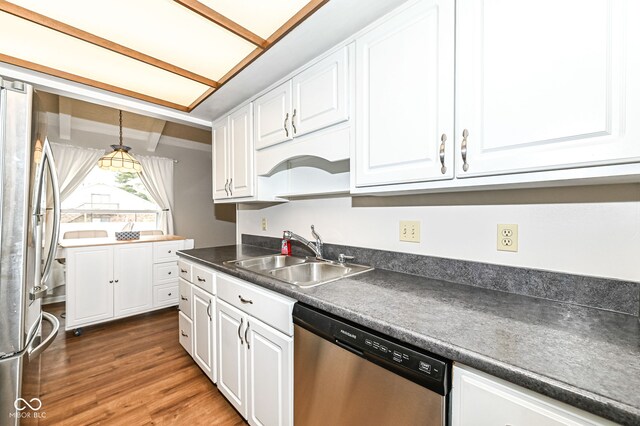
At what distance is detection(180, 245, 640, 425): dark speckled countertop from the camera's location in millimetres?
548

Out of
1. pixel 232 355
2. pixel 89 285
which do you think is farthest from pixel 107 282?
pixel 232 355

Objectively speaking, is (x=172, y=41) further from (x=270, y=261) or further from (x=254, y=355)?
(x=254, y=355)

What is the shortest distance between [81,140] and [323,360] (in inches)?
174

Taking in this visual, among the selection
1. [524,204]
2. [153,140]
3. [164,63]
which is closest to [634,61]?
[524,204]

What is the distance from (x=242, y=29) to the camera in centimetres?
142

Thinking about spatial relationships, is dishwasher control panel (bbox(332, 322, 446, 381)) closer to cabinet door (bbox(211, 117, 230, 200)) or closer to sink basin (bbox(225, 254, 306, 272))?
sink basin (bbox(225, 254, 306, 272))

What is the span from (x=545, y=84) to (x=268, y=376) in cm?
158

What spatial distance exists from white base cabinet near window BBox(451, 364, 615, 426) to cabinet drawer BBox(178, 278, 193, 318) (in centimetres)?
189

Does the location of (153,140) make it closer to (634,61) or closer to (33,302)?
(33,302)

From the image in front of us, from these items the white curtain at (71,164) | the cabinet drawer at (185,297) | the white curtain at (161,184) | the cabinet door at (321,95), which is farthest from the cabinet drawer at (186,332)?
the white curtain at (71,164)

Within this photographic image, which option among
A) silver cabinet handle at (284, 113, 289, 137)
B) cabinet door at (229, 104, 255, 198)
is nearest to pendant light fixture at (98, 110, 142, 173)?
cabinet door at (229, 104, 255, 198)

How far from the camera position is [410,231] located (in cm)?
148

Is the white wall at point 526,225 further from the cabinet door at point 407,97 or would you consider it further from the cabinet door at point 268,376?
the cabinet door at point 268,376

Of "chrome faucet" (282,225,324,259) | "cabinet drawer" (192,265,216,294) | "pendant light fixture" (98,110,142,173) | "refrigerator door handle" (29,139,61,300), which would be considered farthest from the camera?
"pendant light fixture" (98,110,142,173)
